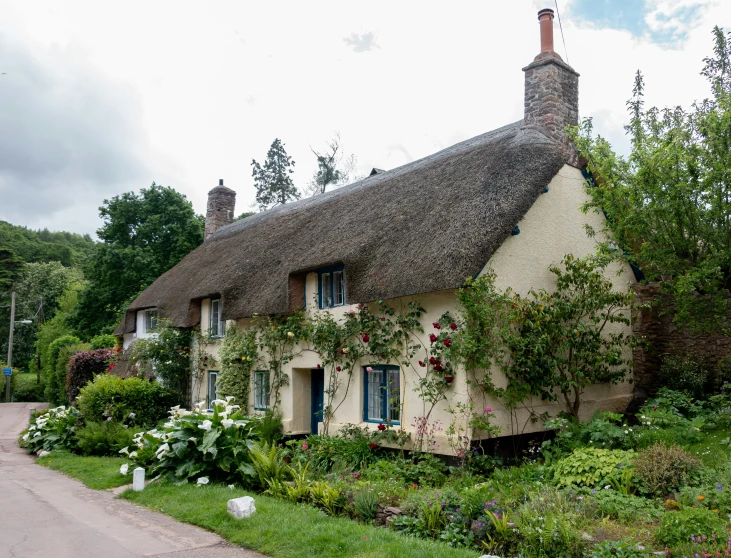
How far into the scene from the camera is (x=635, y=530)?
237 inches

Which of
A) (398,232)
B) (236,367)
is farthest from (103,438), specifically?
(398,232)

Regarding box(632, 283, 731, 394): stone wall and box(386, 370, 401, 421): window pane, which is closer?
box(386, 370, 401, 421): window pane

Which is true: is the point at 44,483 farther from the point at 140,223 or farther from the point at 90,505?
the point at 140,223

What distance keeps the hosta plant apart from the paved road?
0.97 metres

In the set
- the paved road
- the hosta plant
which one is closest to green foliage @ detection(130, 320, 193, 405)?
the paved road

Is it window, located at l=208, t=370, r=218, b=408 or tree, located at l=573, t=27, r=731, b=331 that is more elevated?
tree, located at l=573, t=27, r=731, b=331

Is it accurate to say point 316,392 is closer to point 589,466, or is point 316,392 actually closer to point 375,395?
point 375,395

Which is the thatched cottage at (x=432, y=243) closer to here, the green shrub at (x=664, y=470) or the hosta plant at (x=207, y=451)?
the hosta plant at (x=207, y=451)

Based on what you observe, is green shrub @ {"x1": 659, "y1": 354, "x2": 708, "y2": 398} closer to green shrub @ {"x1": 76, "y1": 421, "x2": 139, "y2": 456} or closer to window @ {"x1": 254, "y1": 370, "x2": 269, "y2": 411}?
window @ {"x1": 254, "y1": 370, "x2": 269, "y2": 411}

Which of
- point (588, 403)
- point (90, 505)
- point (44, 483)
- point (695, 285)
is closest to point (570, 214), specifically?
point (695, 285)

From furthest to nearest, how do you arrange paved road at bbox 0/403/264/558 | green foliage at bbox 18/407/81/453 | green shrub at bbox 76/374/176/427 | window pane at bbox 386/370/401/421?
1. green shrub at bbox 76/374/176/427
2. green foliage at bbox 18/407/81/453
3. window pane at bbox 386/370/401/421
4. paved road at bbox 0/403/264/558

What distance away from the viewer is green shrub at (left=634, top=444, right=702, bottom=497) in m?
7.21

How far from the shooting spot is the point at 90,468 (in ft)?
39.3

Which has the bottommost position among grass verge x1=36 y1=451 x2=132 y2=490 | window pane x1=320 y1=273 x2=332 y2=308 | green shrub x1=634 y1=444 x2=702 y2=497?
grass verge x1=36 y1=451 x2=132 y2=490
